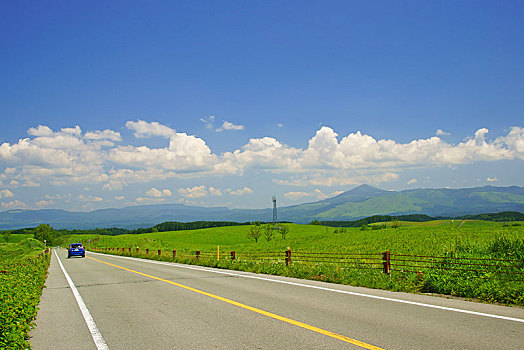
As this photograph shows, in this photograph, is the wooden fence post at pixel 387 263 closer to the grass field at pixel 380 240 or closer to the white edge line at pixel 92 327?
the grass field at pixel 380 240

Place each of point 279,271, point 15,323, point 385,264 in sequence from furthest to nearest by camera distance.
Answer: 1. point 279,271
2. point 385,264
3. point 15,323

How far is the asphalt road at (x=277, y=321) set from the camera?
239 inches

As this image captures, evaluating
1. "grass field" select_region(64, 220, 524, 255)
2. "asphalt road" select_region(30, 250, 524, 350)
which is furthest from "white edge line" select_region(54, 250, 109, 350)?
"grass field" select_region(64, 220, 524, 255)

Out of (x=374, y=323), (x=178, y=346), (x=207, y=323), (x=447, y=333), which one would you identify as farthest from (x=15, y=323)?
(x=447, y=333)

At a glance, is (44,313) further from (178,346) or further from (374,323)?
(374,323)

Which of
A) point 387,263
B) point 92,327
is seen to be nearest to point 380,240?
point 387,263

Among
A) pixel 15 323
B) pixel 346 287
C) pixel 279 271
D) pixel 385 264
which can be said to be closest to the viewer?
pixel 15 323

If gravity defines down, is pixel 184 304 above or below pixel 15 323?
below

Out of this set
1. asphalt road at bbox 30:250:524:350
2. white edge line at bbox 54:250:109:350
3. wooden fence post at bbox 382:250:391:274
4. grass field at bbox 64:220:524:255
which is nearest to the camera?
asphalt road at bbox 30:250:524:350

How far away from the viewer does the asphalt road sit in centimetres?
608

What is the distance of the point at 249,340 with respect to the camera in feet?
20.4

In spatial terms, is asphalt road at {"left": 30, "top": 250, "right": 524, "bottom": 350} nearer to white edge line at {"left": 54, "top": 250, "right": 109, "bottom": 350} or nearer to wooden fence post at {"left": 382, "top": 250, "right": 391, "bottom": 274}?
white edge line at {"left": 54, "top": 250, "right": 109, "bottom": 350}

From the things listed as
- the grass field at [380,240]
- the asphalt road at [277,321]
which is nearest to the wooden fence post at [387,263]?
the asphalt road at [277,321]

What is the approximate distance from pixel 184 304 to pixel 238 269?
971cm
